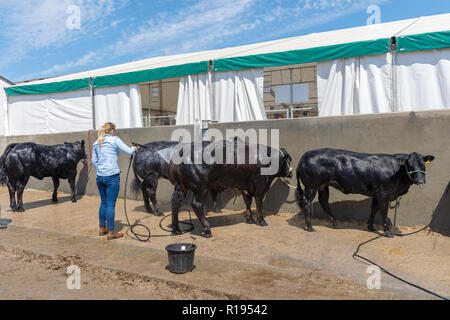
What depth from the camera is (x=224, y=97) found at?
9438 mm

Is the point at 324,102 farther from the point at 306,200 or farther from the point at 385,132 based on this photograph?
the point at 306,200

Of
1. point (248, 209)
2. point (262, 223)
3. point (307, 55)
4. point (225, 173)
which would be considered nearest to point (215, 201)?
point (248, 209)

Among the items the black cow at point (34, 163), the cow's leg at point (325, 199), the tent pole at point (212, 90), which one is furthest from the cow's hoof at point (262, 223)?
the black cow at point (34, 163)

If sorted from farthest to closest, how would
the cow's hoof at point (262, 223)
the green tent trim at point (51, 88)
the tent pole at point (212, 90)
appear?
the green tent trim at point (51, 88) < the tent pole at point (212, 90) < the cow's hoof at point (262, 223)

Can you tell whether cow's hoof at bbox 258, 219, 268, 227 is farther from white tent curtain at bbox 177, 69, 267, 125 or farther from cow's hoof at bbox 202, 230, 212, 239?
white tent curtain at bbox 177, 69, 267, 125

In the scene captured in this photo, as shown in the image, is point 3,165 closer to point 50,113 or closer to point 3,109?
point 50,113

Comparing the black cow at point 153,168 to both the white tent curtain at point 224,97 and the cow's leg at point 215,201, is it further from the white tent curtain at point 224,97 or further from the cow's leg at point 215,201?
the white tent curtain at point 224,97

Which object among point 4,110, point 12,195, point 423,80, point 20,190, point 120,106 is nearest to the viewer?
point 423,80

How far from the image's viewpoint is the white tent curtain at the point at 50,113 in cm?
1190

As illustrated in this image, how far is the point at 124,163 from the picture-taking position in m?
9.72

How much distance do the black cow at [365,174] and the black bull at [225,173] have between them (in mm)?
685

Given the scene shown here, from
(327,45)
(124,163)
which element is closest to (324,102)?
(327,45)

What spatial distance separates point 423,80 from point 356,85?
52.6 inches

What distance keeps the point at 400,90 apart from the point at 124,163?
23.5 ft
